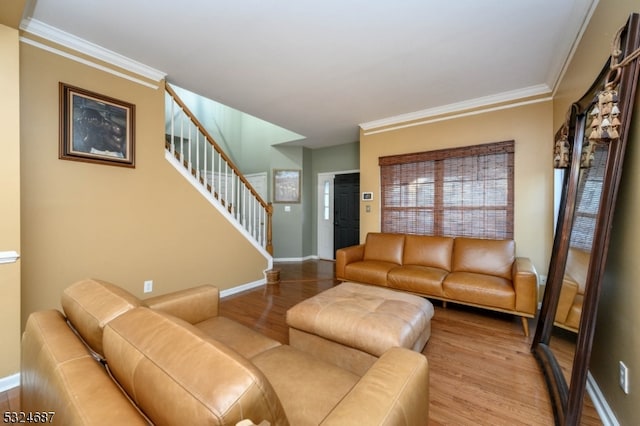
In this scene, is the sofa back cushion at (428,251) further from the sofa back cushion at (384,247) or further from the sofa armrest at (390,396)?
the sofa armrest at (390,396)

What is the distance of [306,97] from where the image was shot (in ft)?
10.9

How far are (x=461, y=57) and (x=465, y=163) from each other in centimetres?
147

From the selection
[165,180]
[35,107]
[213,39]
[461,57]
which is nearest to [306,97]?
[213,39]

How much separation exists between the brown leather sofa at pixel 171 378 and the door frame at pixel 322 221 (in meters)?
4.77

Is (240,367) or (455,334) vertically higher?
(240,367)

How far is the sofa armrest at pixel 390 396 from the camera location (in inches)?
28.7

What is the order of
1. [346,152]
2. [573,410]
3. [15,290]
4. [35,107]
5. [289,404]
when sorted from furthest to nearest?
[346,152] < [35,107] < [15,290] < [573,410] < [289,404]

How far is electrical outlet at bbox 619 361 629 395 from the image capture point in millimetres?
1267

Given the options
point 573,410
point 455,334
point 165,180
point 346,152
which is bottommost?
point 455,334

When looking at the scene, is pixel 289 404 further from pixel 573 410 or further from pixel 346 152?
pixel 346 152

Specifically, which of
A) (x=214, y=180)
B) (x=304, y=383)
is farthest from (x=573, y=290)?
(x=214, y=180)

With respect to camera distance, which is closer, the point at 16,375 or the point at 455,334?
the point at 16,375

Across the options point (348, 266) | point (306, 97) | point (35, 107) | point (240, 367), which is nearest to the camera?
point (240, 367)

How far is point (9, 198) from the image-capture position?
175cm
